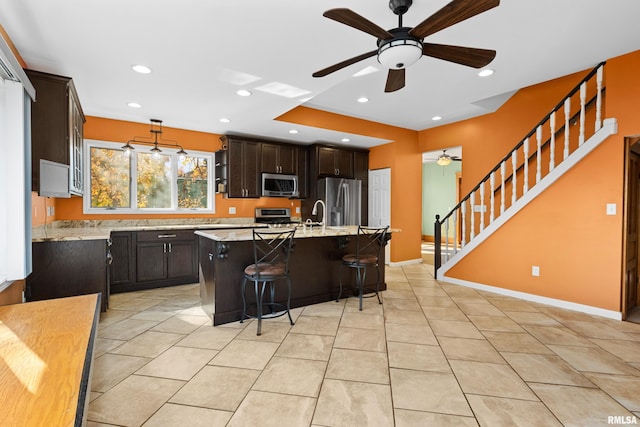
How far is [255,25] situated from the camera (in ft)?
7.61

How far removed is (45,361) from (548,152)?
5304mm

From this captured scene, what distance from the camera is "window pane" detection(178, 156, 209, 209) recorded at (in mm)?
5266

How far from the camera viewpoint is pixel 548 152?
4184 mm

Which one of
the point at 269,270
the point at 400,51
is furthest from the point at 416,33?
the point at 269,270

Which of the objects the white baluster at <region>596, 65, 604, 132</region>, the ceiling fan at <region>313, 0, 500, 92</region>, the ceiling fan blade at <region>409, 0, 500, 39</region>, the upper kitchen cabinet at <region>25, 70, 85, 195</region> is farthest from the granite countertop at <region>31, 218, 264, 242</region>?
the white baluster at <region>596, 65, 604, 132</region>

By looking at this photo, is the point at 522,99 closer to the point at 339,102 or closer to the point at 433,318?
the point at 339,102

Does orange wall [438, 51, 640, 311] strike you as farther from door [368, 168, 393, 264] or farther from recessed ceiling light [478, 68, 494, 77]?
door [368, 168, 393, 264]

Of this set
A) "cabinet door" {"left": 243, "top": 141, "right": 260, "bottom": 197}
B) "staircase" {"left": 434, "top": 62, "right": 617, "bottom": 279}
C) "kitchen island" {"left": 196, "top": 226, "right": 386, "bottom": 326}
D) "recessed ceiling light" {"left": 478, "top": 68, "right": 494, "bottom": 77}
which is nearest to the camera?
"kitchen island" {"left": 196, "top": 226, "right": 386, "bottom": 326}

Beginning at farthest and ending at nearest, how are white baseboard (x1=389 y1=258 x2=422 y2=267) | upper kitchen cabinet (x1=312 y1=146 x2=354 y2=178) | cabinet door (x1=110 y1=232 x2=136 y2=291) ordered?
white baseboard (x1=389 y1=258 x2=422 y2=267) → upper kitchen cabinet (x1=312 y1=146 x2=354 y2=178) → cabinet door (x1=110 y1=232 x2=136 y2=291)

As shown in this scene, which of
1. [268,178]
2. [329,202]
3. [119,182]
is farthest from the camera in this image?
[329,202]

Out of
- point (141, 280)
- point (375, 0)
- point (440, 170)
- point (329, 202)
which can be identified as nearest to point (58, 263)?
point (141, 280)

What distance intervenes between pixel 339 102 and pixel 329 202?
2.05 meters

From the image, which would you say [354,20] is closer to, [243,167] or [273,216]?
[243,167]

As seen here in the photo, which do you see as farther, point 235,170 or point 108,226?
point 235,170
